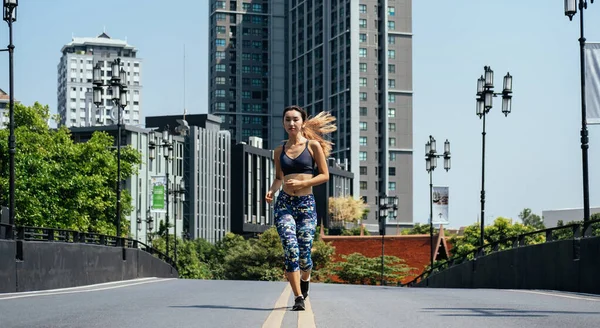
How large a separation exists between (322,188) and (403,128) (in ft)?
57.4

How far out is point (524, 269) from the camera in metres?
25.8

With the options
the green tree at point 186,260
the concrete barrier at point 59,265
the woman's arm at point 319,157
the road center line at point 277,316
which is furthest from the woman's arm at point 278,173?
the green tree at point 186,260

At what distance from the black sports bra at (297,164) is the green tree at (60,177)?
190 feet

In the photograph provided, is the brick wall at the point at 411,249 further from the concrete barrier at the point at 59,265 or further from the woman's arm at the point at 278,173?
the woman's arm at the point at 278,173

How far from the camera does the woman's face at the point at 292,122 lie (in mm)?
10977

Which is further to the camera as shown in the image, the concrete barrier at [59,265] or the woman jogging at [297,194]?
the concrete barrier at [59,265]

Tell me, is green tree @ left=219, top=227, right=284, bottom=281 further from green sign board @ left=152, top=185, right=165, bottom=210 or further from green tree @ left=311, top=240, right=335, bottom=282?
green sign board @ left=152, top=185, right=165, bottom=210

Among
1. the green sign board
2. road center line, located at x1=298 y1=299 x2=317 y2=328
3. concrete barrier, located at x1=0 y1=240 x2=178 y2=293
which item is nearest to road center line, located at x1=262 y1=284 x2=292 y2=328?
road center line, located at x1=298 y1=299 x2=317 y2=328

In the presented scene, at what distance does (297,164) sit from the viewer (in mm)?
10852

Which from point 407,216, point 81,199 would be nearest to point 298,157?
point 81,199

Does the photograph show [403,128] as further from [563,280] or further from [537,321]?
[537,321]

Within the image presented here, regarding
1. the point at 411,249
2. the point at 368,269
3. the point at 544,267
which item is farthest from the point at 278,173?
the point at 411,249

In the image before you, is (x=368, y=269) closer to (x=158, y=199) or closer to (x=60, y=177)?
(x=158, y=199)

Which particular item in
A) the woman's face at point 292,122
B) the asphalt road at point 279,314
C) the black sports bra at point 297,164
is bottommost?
the asphalt road at point 279,314
